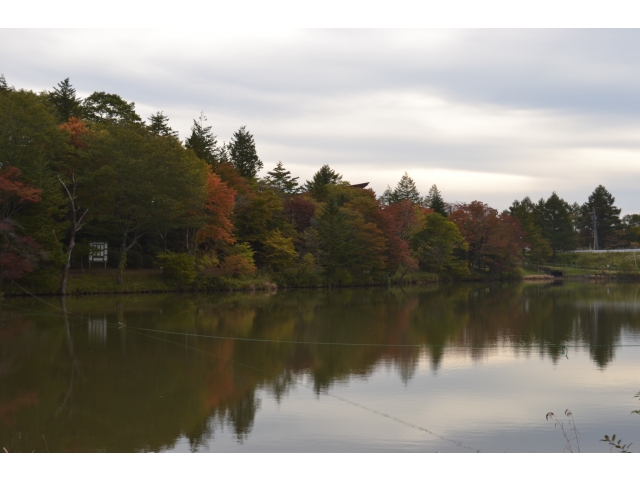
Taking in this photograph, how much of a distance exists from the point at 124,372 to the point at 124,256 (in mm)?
18744

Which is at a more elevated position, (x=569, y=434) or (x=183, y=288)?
(x=183, y=288)

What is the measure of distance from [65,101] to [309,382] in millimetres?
33800

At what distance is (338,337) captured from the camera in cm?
1583

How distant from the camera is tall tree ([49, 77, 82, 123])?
37969mm

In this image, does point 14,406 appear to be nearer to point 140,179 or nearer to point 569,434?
point 569,434

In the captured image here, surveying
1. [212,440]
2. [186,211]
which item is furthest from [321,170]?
[212,440]

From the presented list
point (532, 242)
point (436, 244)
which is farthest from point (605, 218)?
point (436, 244)

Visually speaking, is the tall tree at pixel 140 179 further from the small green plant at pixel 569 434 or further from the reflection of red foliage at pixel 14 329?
the small green plant at pixel 569 434

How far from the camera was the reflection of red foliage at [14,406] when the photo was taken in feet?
26.2

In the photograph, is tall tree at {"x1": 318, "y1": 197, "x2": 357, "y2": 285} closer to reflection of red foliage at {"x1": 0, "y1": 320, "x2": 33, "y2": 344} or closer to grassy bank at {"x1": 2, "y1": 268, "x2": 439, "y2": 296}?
grassy bank at {"x1": 2, "y1": 268, "x2": 439, "y2": 296}

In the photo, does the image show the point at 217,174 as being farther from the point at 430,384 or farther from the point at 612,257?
the point at 612,257

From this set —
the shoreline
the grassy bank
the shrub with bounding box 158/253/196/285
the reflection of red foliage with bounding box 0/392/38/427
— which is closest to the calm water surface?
the reflection of red foliage with bounding box 0/392/38/427

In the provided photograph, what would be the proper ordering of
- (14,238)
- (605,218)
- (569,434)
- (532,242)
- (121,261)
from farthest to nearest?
1. (605,218)
2. (532,242)
3. (121,261)
4. (14,238)
5. (569,434)

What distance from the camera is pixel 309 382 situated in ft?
33.7
